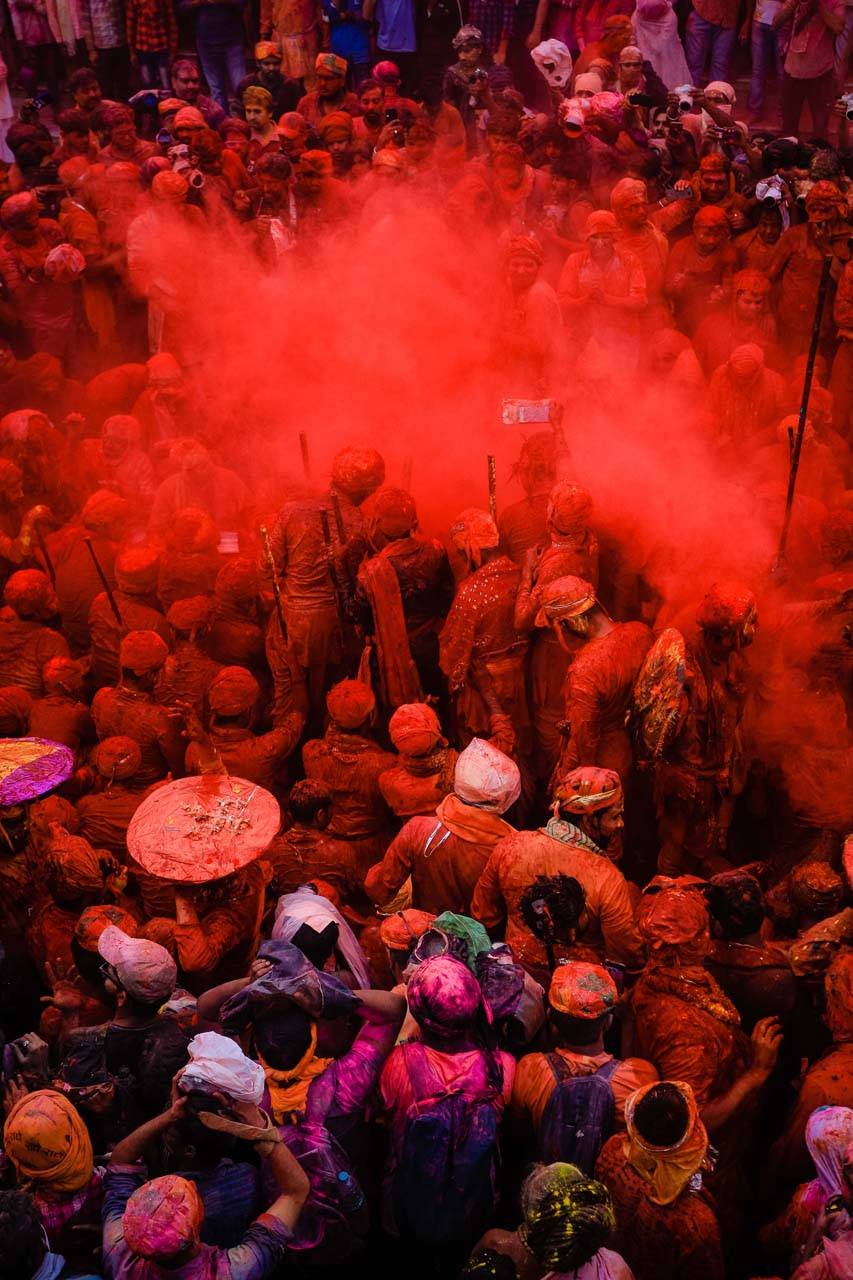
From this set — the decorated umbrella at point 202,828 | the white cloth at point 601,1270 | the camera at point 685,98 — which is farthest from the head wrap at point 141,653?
the camera at point 685,98

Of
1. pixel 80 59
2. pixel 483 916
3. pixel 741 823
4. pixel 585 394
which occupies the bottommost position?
pixel 741 823

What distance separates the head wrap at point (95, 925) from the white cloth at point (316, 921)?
667 mm

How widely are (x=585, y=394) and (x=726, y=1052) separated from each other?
6.31m

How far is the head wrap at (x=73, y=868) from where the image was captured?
18.1ft

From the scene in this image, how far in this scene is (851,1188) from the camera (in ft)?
12.0

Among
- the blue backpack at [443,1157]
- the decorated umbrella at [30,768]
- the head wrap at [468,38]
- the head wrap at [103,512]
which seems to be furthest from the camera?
the head wrap at [468,38]

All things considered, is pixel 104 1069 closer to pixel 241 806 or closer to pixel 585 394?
pixel 241 806

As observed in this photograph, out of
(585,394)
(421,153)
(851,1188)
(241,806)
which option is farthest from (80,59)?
(851,1188)

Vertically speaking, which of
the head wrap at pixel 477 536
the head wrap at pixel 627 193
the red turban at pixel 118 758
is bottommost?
the red turban at pixel 118 758

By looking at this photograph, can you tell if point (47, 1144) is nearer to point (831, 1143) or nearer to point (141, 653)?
point (831, 1143)

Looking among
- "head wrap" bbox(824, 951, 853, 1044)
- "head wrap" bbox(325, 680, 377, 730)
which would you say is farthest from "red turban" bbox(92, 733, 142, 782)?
"head wrap" bbox(824, 951, 853, 1044)

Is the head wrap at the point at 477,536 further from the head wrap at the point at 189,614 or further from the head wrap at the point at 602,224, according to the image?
the head wrap at the point at 602,224

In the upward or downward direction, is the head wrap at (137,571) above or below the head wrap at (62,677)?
above

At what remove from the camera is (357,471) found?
7965 millimetres
